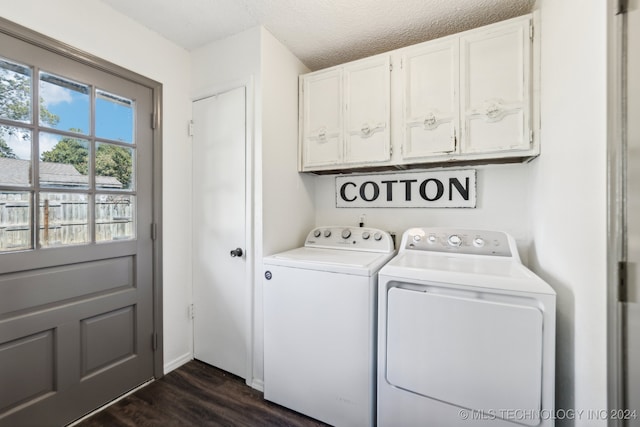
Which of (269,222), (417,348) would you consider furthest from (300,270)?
(417,348)

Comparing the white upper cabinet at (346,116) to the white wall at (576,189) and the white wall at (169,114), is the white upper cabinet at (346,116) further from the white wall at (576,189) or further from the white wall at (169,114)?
the white wall at (169,114)

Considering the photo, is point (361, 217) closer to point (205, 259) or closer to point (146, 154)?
point (205, 259)

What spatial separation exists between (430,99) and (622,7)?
93 cm

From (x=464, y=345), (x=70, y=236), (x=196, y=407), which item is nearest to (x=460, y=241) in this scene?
(x=464, y=345)

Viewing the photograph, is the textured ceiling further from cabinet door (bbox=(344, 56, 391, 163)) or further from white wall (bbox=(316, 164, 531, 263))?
white wall (bbox=(316, 164, 531, 263))

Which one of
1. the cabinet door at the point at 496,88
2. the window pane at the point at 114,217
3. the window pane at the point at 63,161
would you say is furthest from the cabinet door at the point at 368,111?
the window pane at the point at 63,161

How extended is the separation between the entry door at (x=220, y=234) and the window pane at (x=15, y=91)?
896 mm

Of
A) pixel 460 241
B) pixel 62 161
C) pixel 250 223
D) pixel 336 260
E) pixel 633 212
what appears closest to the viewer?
pixel 633 212

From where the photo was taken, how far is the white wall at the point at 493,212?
5.69 feet

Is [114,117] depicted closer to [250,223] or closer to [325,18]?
[250,223]

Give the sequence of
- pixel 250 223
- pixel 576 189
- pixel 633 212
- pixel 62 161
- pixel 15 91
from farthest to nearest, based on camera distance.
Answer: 1. pixel 250 223
2. pixel 62 161
3. pixel 15 91
4. pixel 576 189
5. pixel 633 212

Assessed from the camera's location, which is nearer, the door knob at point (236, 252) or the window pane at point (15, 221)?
the window pane at point (15, 221)

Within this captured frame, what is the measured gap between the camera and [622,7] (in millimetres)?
744

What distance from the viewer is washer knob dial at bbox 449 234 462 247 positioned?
5.52ft
